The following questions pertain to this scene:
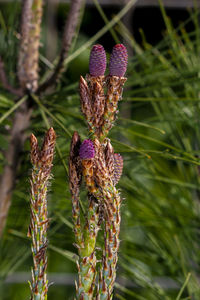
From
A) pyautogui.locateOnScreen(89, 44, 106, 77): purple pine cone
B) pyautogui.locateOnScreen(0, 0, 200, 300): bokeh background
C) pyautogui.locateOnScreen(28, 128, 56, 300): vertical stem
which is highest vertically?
pyautogui.locateOnScreen(0, 0, 200, 300): bokeh background

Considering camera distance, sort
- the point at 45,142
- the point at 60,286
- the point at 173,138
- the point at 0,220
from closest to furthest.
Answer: the point at 45,142 < the point at 0,220 < the point at 173,138 < the point at 60,286

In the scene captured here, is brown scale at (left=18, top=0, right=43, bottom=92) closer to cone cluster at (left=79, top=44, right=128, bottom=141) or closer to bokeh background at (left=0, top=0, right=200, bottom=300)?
bokeh background at (left=0, top=0, right=200, bottom=300)

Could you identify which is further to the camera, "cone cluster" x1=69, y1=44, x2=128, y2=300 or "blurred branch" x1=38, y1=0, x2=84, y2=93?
"blurred branch" x1=38, y1=0, x2=84, y2=93

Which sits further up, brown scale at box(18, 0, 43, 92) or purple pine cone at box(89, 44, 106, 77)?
brown scale at box(18, 0, 43, 92)

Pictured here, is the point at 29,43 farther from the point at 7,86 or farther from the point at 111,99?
the point at 111,99

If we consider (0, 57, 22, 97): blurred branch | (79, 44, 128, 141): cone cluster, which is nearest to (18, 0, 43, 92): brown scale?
(0, 57, 22, 97): blurred branch

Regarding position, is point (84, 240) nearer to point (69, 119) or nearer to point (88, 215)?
point (88, 215)

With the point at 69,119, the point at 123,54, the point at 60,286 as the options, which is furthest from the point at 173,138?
the point at 60,286

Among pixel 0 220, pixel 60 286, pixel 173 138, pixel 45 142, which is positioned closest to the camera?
pixel 45 142
